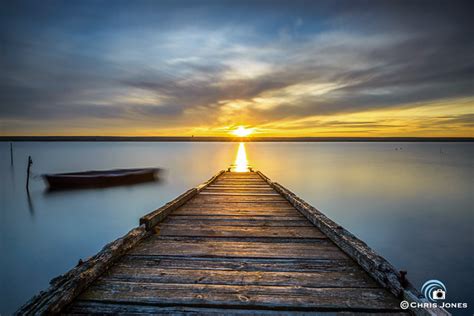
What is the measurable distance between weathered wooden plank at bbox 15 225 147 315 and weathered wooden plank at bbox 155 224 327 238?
898 millimetres

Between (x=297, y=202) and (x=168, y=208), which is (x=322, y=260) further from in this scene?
(x=168, y=208)

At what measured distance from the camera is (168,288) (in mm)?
2094

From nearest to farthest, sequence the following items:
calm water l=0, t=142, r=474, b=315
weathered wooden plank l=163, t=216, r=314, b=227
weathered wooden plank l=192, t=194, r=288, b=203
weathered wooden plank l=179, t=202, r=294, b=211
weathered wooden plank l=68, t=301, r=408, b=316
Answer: weathered wooden plank l=68, t=301, r=408, b=316 < weathered wooden plank l=163, t=216, r=314, b=227 < weathered wooden plank l=179, t=202, r=294, b=211 < weathered wooden plank l=192, t=194, r=288, b=203 < calm water l=0, t=142, r=474, b=315

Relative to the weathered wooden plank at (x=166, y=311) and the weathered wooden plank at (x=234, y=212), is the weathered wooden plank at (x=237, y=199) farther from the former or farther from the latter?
the weathered wooden plank at (x=166, y=311)

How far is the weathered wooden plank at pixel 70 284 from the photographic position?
1682mm

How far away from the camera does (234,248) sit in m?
2.98

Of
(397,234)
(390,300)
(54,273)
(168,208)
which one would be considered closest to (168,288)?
(390,300)

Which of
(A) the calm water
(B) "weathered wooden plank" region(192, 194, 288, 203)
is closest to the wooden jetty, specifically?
(B) "weathered wooden plank" region(192, 194, 288, 203)

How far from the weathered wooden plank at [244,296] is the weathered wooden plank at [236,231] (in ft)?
4.35

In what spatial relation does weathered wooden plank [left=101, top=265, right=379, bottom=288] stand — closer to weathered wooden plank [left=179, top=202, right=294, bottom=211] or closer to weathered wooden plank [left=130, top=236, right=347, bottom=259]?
weathered wooden plank [left=130, top=236, right=347, bottom=259]

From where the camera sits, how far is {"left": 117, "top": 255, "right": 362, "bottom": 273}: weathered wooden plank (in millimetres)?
2459

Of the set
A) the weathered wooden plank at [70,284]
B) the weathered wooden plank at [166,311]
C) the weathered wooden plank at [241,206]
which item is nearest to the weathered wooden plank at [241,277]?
the weathered wooden plank at [70,284]

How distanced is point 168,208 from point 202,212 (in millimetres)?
641

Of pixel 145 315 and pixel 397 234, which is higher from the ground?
pixel 145 315
